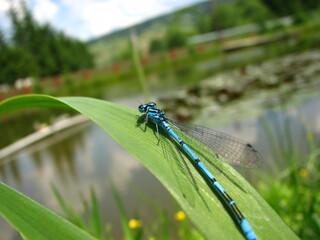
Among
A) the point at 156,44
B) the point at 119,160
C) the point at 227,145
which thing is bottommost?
the point at 119,160

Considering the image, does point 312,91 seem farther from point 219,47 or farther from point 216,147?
point 219,47

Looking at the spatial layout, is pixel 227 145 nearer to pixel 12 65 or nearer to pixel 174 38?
pixel 12 65

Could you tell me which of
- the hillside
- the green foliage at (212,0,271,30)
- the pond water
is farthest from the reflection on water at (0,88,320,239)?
the hillside

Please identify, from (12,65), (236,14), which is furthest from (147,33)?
(12,65)

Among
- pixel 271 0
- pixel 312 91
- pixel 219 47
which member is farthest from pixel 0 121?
pixel 271 0

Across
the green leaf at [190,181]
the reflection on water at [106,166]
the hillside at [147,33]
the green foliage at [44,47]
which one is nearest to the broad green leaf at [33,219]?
the green leaf at [190,181]
